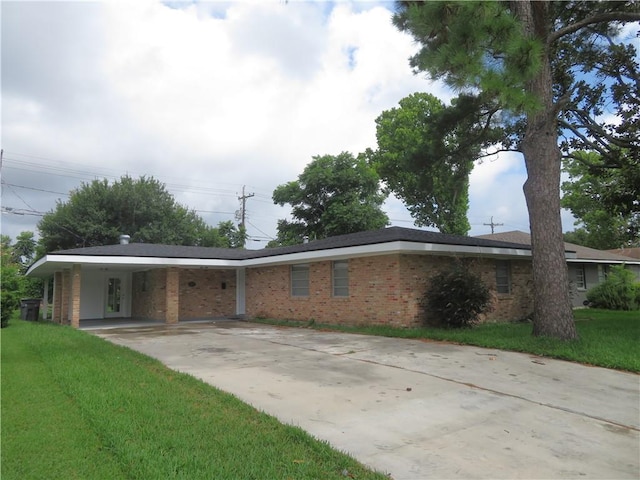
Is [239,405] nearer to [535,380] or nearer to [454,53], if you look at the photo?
[535,380]

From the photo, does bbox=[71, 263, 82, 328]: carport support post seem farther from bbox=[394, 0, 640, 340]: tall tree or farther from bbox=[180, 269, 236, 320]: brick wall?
bbox=[394, 0, 640, 340]: tall tree

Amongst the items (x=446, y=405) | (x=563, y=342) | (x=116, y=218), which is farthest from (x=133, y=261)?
(x=116, y=218)

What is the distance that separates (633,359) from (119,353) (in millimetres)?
9258

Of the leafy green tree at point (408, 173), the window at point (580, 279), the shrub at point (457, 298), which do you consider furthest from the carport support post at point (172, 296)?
the window at point (580, 279)

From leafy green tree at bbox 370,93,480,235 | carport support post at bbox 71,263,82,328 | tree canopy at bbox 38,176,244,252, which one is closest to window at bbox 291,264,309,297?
carport support post at bbox 71,263,82,328

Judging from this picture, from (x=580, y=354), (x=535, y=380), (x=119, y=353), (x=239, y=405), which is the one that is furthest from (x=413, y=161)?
(x=239, y=405)

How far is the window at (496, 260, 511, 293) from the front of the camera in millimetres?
15141

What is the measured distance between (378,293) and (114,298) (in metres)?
14.6

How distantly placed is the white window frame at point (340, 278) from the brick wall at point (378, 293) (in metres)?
0.14

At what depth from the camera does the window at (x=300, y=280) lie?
16.0 meters

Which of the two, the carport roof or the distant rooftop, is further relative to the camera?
the distant rooftop

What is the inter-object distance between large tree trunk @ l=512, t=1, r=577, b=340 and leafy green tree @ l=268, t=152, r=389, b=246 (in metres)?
17.6

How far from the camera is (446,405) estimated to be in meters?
5.09

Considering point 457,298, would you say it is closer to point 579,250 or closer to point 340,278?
point 340,278
